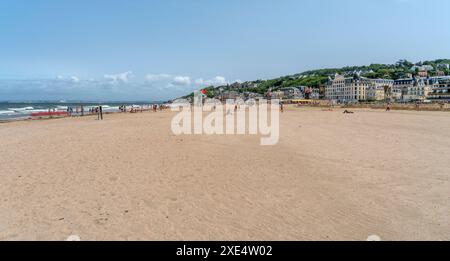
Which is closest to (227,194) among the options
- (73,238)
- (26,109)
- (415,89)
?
(73,238)

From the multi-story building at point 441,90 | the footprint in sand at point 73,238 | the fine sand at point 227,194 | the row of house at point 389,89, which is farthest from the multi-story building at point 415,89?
the footprint in sand at point 73,238

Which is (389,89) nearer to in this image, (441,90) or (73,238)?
(441,90)

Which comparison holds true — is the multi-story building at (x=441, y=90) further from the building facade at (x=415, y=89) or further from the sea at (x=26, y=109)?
the sea at (x=26, y=109)

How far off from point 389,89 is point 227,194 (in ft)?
423

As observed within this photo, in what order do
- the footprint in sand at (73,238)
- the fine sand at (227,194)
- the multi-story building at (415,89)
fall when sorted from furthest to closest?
1. the multi-story building at (415,89)
2. the fine sand at (227,194)
3. the footprint in sand at (73,238)

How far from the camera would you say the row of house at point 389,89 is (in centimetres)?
10323

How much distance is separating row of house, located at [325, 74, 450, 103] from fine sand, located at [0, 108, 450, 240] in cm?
10478

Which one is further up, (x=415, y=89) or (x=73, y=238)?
(x=415, y=89)

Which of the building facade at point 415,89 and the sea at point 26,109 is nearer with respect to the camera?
the sea at point 26,109

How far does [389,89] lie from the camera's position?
117 metres

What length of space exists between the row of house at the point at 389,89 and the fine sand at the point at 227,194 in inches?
4125
